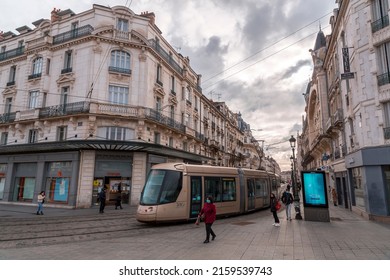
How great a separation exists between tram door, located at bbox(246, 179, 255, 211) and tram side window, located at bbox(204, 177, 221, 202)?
3303 mm

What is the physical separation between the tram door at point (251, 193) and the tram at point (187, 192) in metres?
0.60

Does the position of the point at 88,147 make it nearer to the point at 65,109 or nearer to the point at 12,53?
→ the point at 65,109

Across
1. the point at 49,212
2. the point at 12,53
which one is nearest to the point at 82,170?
the point at 49,212

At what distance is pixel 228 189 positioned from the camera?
572 inches

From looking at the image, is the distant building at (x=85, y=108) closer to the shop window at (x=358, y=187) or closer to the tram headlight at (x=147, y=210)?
the tram headlight at (x=147, y=210)

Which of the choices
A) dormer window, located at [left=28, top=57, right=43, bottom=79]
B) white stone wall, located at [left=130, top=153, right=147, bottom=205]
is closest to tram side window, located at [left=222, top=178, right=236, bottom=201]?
white stone wall, located at [left=130, top=153, right=147, bottom=205]

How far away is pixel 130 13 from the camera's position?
77.3 ft

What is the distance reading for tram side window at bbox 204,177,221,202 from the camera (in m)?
13.2

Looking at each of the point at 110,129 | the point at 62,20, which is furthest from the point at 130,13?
the point at 110,129

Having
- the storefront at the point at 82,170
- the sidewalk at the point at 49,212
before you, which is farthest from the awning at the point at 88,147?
the sidewalk at the point at 49,212

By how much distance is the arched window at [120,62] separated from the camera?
22.4 metres

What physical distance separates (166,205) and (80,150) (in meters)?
12.7

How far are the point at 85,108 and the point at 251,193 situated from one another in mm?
15150

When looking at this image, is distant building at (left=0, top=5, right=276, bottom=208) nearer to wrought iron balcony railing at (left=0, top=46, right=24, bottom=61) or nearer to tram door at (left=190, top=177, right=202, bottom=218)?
wrought iron balcony railing at (left=0, top=46, right=24, bottom=61)
